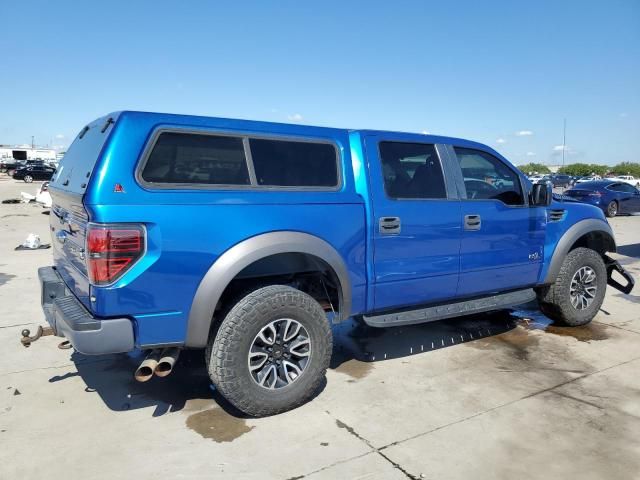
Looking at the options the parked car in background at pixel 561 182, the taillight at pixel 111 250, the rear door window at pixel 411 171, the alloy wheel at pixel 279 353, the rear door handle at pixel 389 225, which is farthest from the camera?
the parked car in background at pixel 561 182

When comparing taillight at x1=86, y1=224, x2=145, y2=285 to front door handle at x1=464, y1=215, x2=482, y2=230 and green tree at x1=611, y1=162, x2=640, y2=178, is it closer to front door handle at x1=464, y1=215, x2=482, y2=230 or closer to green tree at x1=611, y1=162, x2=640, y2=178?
front door handle at x1=464, y1=215, x2=482, y2=230

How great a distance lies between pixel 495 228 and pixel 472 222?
0.32 metres

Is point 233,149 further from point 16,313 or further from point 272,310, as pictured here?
point 16,313

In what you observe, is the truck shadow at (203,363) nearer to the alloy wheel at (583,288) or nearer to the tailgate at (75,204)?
the alloy wheel at (583,288)

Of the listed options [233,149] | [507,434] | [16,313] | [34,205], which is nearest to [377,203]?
[233,149]

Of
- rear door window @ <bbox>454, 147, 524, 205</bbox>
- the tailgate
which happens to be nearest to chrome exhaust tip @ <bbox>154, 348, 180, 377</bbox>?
the tailgate

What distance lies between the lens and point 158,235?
300 cm

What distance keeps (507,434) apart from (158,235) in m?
2.49

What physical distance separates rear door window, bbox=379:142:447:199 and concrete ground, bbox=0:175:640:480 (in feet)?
4.93

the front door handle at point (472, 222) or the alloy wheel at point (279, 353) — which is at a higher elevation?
the front door handle at point (472, 222)

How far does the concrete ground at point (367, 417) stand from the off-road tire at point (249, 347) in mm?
154

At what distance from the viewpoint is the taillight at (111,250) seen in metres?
2.89

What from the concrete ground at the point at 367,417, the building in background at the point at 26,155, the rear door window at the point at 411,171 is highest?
the building in background at the point at 26,155

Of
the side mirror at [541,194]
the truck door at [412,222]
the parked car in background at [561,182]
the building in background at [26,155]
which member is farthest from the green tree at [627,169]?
the building in background at [26,155]
